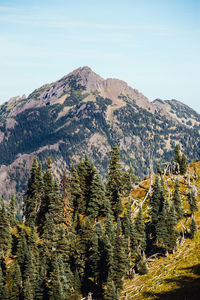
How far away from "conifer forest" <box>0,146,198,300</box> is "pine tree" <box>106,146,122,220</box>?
0.79 feet

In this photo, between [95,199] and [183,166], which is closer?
[95,199]

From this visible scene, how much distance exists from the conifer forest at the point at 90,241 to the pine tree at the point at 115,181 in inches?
9.5

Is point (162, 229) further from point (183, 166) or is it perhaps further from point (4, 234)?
point (183, 166)

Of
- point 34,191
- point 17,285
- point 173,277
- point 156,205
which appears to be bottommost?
point 173,277

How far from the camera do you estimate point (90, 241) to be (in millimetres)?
68875

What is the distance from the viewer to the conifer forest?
61531 mm

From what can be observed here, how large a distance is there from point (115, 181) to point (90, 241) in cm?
1930

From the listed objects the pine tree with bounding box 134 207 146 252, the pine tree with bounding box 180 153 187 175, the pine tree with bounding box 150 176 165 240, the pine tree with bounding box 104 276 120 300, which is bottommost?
the pine tree with bounding box 104 276 120 300

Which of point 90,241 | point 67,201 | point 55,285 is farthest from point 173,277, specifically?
point 67,201

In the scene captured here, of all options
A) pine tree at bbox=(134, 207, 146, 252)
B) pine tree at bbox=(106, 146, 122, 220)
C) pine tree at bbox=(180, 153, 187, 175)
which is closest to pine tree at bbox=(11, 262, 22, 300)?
pine tree at bbox=(134, 207, 146, 252)

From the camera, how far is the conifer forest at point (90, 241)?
6153 centimetres

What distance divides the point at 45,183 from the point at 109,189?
18.0m

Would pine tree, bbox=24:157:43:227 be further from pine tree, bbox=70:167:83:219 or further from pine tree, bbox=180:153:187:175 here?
pine tree, bbox=180:153:187:175

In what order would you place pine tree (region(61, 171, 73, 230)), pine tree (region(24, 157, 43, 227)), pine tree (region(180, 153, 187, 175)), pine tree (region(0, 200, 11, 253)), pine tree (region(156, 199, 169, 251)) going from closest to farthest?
pine tree (region(156, 199, 169, 251)) < pine tree (region(61, 171, 73, 230)) < pine tree (region(0, 200, 11, 253)) < pine tree (region(24, 157, 43, 227)) < pine tree (region(180, 153, 187, 175))
